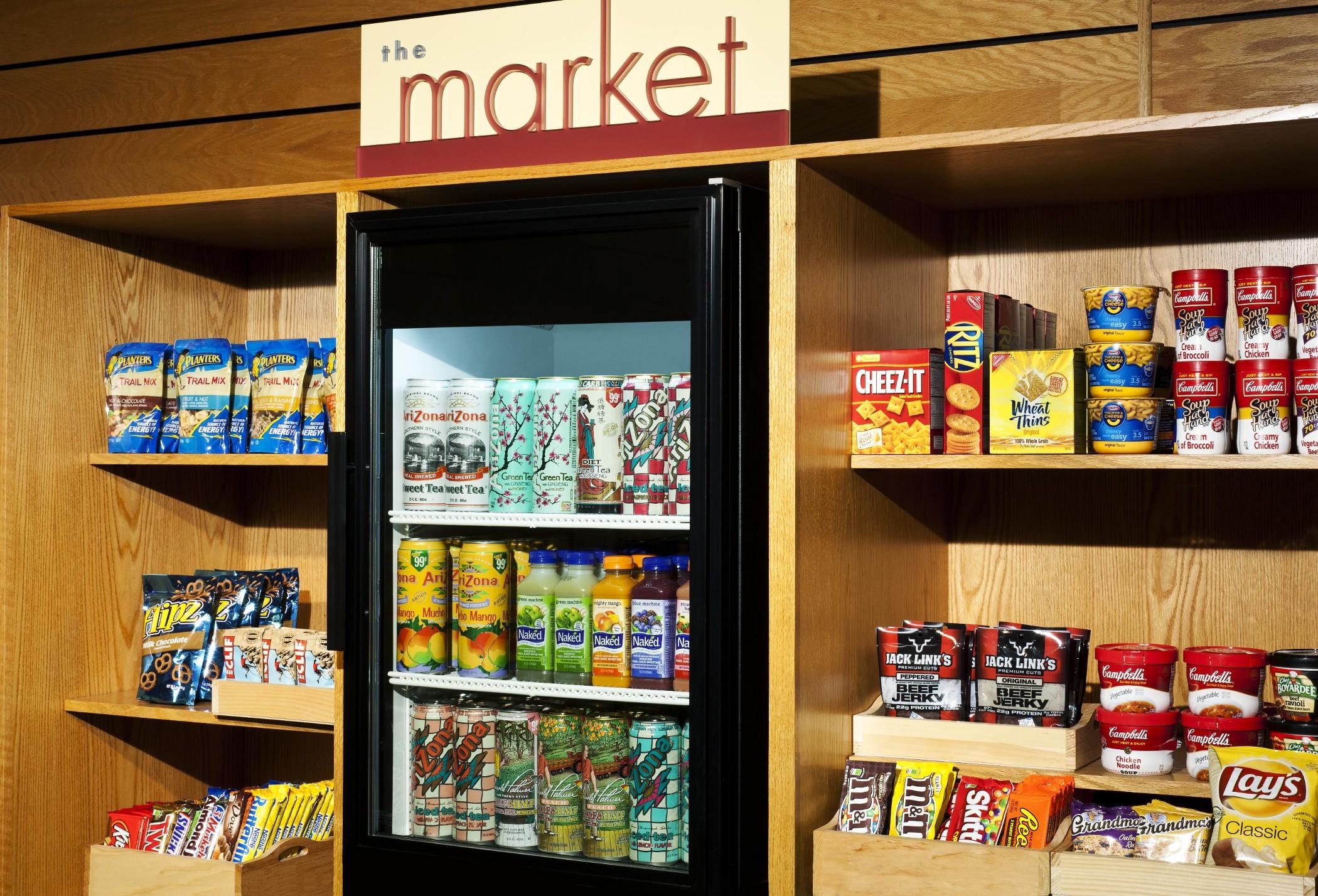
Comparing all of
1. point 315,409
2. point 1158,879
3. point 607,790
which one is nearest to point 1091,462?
point 1158,879

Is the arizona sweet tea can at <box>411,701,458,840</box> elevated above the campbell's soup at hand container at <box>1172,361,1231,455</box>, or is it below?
below

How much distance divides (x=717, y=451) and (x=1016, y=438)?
0.51 metres

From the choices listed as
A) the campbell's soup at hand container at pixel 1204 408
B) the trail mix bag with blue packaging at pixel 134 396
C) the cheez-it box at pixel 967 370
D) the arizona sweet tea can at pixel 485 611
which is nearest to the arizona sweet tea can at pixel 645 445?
the arizona sweet tea can at pixel 485 611

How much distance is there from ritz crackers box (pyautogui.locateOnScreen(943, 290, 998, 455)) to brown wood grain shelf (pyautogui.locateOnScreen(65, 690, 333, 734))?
142 cm

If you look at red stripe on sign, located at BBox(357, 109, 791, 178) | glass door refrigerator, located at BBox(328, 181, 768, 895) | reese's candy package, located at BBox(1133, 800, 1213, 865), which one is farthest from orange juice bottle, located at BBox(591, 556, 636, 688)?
reese's candy package, located at BBox(1133, 800, 1213, 865)

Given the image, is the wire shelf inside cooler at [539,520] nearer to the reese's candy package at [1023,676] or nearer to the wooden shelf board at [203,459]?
the wooden shelf board at [203,459]

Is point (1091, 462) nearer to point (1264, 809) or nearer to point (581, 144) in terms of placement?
point (1264, 809)

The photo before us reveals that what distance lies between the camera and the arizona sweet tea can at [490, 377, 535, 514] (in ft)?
8.27

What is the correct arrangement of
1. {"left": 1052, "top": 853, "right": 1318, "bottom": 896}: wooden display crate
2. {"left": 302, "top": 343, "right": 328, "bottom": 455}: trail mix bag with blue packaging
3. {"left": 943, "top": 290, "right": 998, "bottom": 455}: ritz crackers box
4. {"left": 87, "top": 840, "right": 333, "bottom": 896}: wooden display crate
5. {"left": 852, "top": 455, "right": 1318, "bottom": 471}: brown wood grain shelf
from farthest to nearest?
{"left": 302, "top": 343, "right": 328, "bottom": 455}: trail mix bag with blue packaging → {"left": 87, "top": 840, "right": 333, "bottom": 896}: wooden display crate → {"left": 943, "top": 290, "right": 998, "bottom": 455}: ritz crackers box → {"left": 852, "top": 455, "right": 1318, "bottom": 471}: brown wood grain shelf → {"left": 1052, "top": 853, "right": 1318, "bottom": 896}: wooden display crate

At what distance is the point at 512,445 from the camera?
8.29ft

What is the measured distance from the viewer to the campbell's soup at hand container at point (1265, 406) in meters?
2.07

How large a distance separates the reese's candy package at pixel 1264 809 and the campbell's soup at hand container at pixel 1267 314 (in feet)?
2.04

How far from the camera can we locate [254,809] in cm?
281

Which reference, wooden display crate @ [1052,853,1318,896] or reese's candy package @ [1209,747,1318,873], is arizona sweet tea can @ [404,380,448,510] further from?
reese's candy package @ [1209,747,1318,873]
